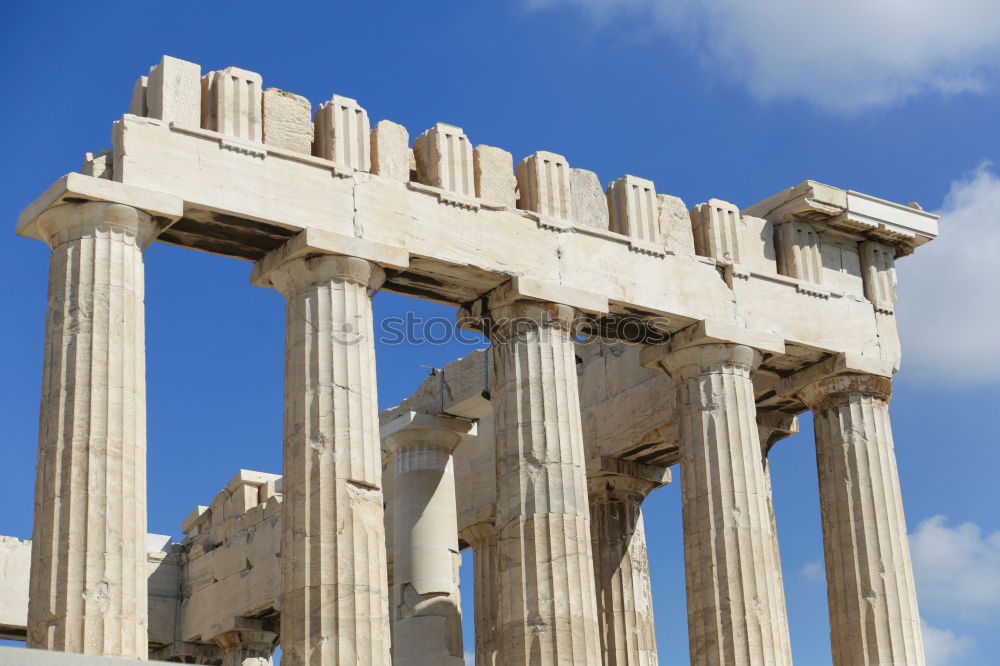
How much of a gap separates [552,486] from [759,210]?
7692 millimetres

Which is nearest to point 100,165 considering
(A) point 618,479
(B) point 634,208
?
(B) point 634,208

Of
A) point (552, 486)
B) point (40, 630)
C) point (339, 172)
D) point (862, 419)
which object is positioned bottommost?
point (40, 630)

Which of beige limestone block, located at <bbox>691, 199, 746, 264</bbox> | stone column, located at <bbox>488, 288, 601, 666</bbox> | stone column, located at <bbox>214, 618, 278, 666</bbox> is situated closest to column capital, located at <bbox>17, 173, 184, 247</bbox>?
stone column, located at <bbox>488, 288, 601, 666</bbox>

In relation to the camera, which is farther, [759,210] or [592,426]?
[592,426]

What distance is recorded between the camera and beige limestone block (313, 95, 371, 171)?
24484 millimetres

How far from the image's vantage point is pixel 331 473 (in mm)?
22578

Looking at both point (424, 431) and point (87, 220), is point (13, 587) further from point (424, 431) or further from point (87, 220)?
point (87, 220)

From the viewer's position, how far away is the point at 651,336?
2795cm

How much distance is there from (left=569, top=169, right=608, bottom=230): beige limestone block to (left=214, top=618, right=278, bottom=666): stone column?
1423 centimetres

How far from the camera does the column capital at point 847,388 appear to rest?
1141 inches

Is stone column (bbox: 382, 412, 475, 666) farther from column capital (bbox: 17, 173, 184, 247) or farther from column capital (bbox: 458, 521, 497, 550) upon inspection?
column capital (bbox: 17, 173, 184, 247)

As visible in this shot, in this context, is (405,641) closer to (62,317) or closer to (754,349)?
(754,349)

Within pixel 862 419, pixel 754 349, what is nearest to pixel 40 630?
pixel 754 349

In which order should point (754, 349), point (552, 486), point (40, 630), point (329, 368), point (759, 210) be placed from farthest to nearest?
1. point (759, 210)
2. point (754, 349)
3. point (552, 486)
4. point (329, 368)
5. point (40, 630)
